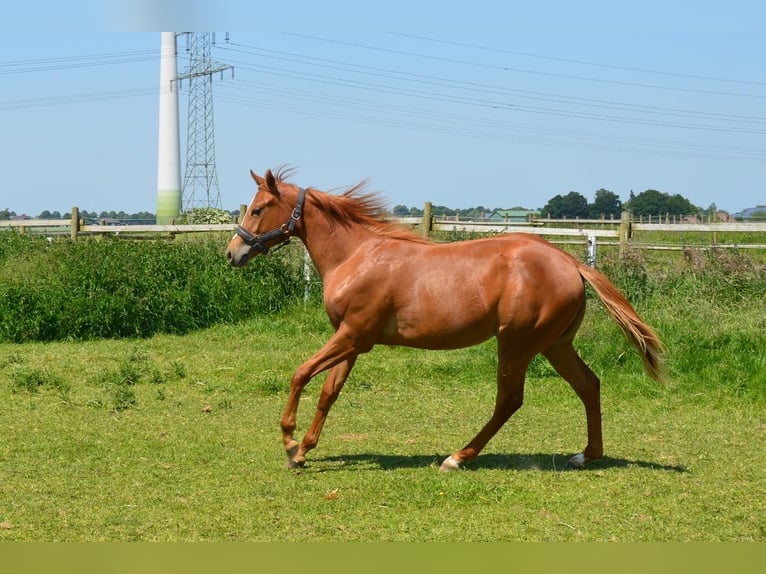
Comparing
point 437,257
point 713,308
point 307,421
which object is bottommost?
point 307,421

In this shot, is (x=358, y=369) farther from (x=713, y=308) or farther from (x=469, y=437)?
(x=713, y=308)

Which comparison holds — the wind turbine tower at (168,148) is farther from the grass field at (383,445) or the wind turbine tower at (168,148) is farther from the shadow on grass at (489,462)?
the shadow on grass at (489,462)

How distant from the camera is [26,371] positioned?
10.6 meters

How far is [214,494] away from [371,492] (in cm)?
106

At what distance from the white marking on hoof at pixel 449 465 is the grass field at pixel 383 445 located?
0.10 meters

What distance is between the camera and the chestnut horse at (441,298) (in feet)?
23.3

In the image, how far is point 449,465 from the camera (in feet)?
23.4

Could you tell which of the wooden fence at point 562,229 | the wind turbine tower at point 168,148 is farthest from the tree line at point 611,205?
the wooden fence at point 562,229

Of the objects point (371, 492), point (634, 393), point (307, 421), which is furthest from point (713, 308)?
point (371, 492)

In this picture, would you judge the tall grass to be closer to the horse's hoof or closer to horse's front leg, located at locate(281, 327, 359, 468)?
horse's front leg, located at locate(281, 327, 359, 468)

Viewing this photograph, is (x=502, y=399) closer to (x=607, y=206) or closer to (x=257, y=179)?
(x=257, y=179)

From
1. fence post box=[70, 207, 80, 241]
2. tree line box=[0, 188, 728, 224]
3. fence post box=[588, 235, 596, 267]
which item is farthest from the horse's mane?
tree line box=[0, 188, 728, 224]

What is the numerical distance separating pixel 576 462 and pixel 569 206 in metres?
64.9

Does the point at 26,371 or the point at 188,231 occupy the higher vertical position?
the point at 188,231
